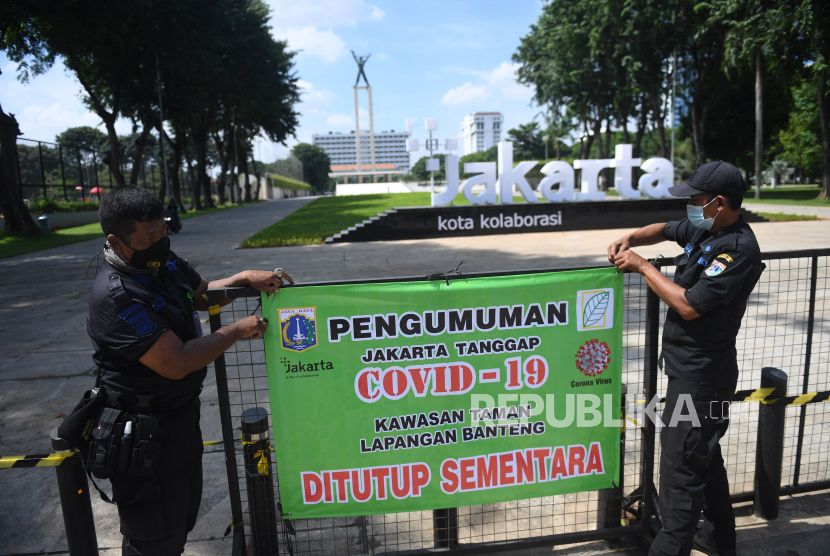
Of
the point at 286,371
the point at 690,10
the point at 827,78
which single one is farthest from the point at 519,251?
the point at 827,78

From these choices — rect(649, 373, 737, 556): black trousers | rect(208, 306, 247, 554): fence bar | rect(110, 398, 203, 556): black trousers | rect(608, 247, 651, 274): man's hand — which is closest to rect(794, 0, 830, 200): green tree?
rect(608, 247, 651, 274): man's hand

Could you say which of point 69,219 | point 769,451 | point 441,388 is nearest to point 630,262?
point 441,388

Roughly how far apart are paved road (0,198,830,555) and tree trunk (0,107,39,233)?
3833mm

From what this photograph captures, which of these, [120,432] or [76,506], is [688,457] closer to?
[120,432]

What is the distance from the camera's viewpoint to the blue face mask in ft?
7.94

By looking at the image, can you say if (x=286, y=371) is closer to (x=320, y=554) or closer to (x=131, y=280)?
(x=131, y=280)

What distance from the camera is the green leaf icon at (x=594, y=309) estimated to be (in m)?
2.62

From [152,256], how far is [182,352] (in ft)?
1.36

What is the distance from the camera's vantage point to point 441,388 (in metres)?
2.56

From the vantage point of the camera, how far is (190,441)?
222 cm

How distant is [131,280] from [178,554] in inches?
47.1

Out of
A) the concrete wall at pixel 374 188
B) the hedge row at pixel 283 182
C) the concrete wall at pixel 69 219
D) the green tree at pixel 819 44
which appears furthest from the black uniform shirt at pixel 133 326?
the hedge row at pixel 283 182

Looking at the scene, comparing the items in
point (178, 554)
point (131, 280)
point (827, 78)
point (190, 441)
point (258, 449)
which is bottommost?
point (178, 554)

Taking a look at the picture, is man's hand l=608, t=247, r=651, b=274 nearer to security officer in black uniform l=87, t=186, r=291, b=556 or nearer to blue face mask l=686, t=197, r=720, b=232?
blue face mask l=686, t=197, r=720, b=232
